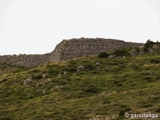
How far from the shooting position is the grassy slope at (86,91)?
2575 cm

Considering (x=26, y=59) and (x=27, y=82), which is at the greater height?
(x=26, y=59)

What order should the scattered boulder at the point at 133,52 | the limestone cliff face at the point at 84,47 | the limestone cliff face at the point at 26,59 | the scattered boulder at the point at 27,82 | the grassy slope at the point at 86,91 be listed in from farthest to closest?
the limestone cliff face at the point at 26,59
the limestone cliff face at the point at 84,47
the scattered boulder at the point at 133,52
the scattered boulder at the point at 27,82
the grassy slope at the point at 86,91

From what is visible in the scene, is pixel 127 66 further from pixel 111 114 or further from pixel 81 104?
pixel 111 114

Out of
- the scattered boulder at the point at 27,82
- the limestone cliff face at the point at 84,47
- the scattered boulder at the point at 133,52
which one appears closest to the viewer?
the scattered boulder at the point at 27,82

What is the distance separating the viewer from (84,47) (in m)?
52.8

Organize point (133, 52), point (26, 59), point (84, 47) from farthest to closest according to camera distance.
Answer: point (26, 59), point (84, 47), point (133, 52)

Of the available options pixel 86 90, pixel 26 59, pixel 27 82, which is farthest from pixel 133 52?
pixel 26 59

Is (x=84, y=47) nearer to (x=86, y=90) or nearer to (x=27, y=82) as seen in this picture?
(x=27, y=82)

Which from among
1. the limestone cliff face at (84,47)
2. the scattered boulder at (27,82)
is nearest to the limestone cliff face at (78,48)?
the limestone cliff face at (84,47)

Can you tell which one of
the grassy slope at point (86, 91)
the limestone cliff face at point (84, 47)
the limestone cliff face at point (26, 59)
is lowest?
the grassy slope at point (86, 91)

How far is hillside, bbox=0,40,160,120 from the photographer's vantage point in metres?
25.6

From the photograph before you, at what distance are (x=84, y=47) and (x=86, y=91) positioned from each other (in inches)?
837

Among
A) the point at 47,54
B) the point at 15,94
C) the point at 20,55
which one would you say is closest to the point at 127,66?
the point at 15,94

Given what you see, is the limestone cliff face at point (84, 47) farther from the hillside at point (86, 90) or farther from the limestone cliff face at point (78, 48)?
the hillside at point (86, 90)
